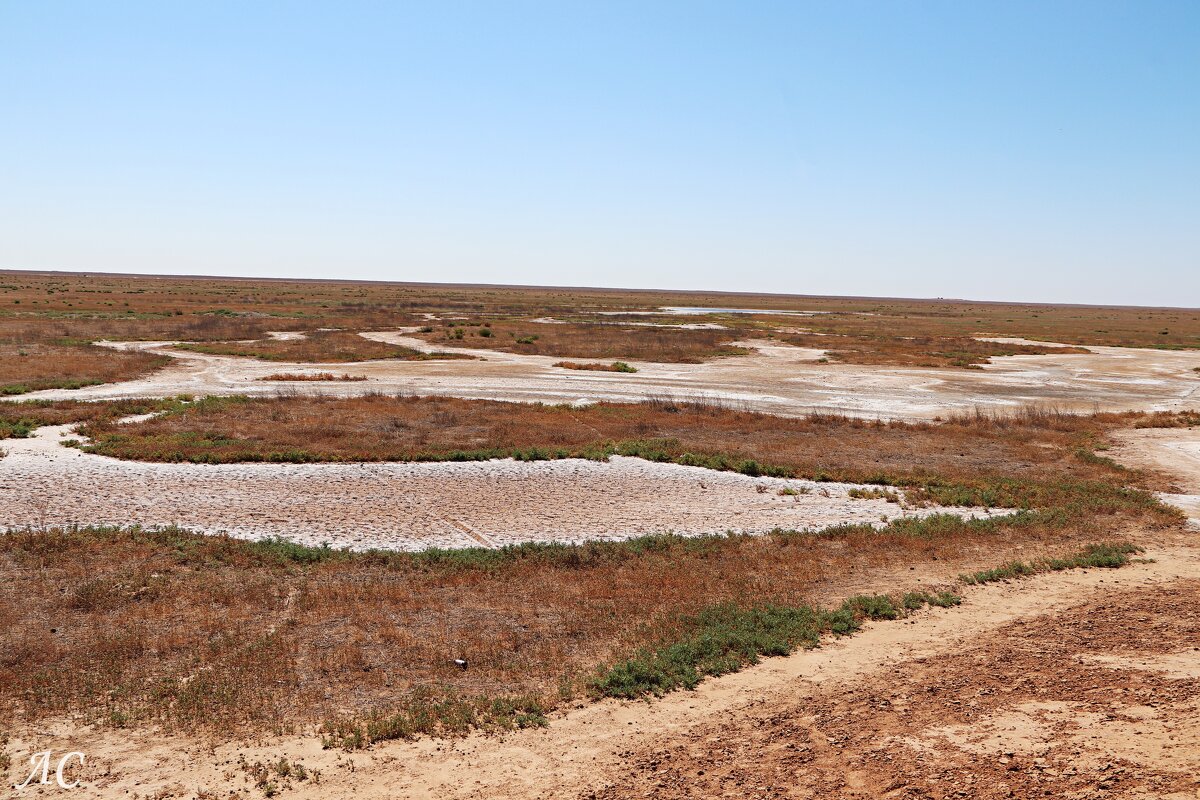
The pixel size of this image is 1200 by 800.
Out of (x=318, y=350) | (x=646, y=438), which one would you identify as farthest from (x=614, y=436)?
(x=318, y=350)

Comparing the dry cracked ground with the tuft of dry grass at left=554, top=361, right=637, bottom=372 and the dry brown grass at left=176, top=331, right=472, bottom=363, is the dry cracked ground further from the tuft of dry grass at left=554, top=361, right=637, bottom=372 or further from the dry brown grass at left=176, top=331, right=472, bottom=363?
the dry brown grass at left=176, top=331, right=472, bottom=363

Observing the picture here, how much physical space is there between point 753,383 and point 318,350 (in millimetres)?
30061

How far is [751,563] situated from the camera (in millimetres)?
15969

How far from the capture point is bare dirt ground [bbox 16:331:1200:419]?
39406 millimetres

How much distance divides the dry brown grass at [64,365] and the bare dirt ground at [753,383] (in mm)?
1368

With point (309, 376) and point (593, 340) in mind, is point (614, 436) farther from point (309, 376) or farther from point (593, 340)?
point (593, 340)

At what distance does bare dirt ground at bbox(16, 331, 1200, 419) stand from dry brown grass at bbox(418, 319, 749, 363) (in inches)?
130

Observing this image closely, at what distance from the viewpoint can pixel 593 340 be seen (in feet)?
237

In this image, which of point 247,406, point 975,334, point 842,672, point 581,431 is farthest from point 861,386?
point 975,334

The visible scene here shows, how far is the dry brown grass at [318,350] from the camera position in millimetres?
53562

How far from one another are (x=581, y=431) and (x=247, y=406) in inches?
542

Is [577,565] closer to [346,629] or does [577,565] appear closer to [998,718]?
[346,629]

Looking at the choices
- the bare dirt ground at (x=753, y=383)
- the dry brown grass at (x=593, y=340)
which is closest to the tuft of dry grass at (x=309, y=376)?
the bare dirt ground at (x=753, y=383)

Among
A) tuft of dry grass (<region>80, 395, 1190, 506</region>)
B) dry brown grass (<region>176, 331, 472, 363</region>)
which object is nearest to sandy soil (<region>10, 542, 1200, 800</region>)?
tuft of dry grass (<region>80, 395, 1190, 506</region>)
